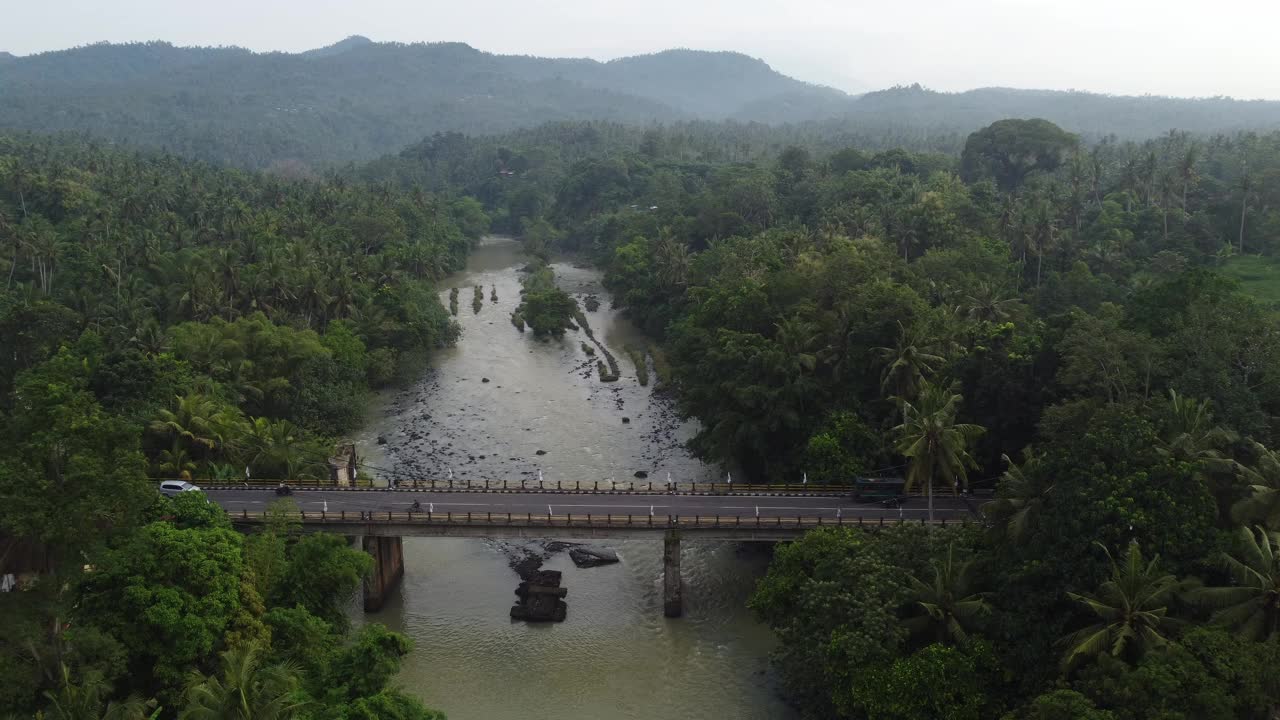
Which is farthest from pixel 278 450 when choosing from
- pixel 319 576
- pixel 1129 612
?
pixel 1129 612

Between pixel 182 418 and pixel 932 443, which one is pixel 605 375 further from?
pixel 932 443

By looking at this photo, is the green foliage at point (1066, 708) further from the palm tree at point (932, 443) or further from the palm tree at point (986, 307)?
the palm tree at point (986, 307)

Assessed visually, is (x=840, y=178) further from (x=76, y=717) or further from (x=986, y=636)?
(x=76, y=717)

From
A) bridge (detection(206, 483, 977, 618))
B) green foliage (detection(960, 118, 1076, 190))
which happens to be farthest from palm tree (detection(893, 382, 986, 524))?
green foliage (detection(960, 118, 1076, 190))

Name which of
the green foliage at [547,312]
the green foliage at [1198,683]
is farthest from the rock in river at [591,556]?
the green foliage at [547,312]

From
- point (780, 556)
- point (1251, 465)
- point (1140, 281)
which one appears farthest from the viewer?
point (1140, 281)

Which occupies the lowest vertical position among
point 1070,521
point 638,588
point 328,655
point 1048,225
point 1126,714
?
point 638,588

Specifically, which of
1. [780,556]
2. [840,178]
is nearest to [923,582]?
[780,556]
